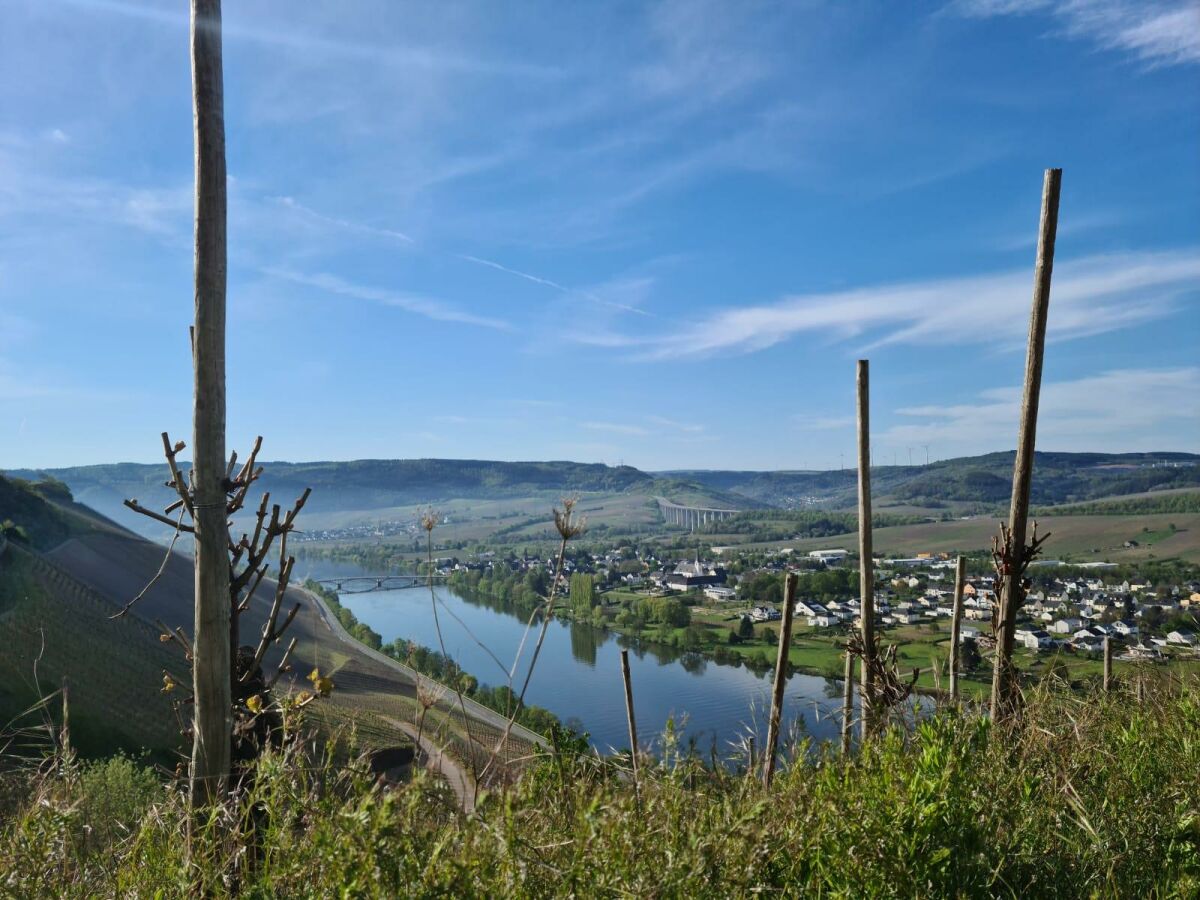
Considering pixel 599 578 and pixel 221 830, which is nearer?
pixel 221 830

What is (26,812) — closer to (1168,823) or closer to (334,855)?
(334,855)

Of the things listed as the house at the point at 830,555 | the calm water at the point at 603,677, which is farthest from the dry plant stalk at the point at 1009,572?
the house at the point at 830,555

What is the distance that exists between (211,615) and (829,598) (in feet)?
143

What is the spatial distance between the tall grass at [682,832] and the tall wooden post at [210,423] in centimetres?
19

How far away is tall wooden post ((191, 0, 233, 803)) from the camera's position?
2148 millimetres

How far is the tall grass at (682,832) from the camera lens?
1554mm

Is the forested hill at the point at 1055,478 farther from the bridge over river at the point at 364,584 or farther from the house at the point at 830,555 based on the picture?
the bridge over river at the point at 364,584

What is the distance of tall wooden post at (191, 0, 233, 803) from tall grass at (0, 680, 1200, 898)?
19cm

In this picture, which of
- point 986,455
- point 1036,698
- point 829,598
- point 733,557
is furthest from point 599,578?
point 986,455

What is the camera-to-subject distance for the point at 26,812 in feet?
5.82

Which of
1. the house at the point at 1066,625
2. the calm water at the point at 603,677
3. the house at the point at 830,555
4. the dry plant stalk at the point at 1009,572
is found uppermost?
the dry plant stalk at the point at 1009,572

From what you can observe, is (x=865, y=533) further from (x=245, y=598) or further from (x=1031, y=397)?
(x=245, y=598)

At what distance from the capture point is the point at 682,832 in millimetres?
1852

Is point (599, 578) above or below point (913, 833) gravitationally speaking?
below
